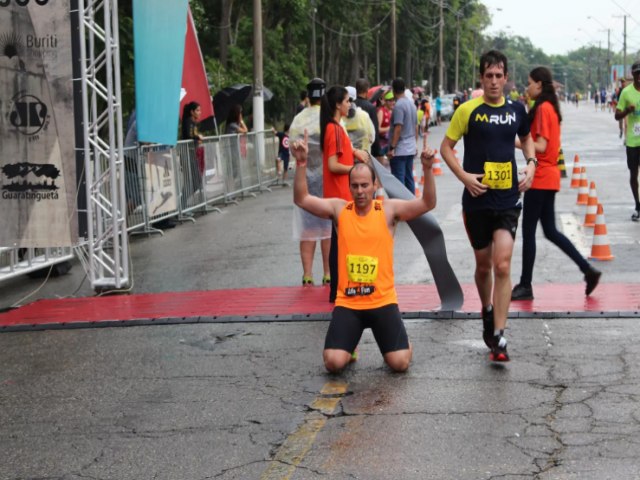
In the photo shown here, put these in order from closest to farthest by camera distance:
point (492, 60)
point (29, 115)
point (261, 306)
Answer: point (492, 60), point (261, 306), point (29, 115)

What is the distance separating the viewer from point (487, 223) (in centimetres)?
732

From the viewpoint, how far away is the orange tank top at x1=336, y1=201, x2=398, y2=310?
696 centimetres

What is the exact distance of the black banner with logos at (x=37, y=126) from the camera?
10016mm

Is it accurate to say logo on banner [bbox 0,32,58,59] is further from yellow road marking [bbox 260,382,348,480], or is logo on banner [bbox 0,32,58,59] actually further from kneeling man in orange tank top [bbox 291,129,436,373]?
yellow road marking [bbox 260,382,348,480]

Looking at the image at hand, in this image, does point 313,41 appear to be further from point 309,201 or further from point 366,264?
point 366,264

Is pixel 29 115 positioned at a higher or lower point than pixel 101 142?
higher

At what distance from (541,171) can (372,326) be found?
275cm

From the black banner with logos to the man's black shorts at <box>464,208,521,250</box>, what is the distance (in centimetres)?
430

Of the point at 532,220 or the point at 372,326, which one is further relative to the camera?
the point at 532,220

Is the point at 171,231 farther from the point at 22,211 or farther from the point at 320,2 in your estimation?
the point at 320,2

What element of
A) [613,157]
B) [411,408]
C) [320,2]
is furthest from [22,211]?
[320,2]

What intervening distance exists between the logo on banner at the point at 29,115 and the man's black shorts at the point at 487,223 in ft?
14.6

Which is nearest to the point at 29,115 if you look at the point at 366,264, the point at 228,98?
the point at 366,264

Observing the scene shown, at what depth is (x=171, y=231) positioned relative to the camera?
16156 mm
